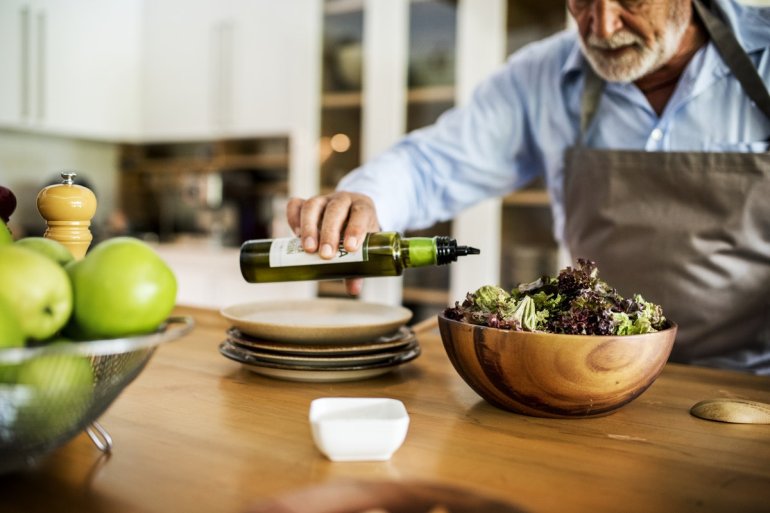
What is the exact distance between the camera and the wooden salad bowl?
0.66 m

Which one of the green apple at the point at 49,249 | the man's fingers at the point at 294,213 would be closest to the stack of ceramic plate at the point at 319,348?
the man's fingers at the point at 294,213

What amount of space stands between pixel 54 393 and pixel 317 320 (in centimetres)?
55

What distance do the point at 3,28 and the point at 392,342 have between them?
3.11 m

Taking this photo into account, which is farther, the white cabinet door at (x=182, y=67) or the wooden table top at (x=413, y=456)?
the white cabinet door at (x=182, y=67)

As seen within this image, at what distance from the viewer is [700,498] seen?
54cm

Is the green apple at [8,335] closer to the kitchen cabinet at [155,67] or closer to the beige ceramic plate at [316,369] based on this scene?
the beige ceramic plate at [316,369]

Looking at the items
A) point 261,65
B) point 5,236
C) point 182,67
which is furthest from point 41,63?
point 5,236

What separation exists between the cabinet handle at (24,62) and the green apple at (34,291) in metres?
3.19

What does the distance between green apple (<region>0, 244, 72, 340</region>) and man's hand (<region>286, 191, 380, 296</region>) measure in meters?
0.43

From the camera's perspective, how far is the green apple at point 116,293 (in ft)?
1.67

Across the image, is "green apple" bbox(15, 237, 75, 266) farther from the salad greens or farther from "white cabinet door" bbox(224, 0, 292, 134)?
"white cabinet door" bbox(224, 0, 292, 134)

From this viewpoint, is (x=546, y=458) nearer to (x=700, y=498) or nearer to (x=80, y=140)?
(x=700, y=498)

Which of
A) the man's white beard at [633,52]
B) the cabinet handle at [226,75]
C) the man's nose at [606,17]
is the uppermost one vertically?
the cabinet handle at [226,75]

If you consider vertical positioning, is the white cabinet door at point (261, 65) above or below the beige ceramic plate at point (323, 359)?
above
